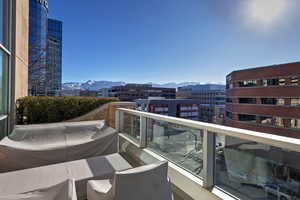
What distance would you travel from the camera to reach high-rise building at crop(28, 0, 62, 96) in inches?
384

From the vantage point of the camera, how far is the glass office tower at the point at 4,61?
9.96ft

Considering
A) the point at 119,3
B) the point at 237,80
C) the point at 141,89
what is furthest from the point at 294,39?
the point at 141,89

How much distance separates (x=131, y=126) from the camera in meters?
3.43

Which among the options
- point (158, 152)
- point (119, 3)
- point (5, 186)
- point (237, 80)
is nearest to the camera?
point (5, 186)

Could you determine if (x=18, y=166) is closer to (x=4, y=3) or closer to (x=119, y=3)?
(x=4, y=3)

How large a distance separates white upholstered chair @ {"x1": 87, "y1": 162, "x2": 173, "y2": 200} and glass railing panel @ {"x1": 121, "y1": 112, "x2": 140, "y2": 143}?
1575mm

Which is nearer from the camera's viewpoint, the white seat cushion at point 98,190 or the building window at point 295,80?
the white seat cushion at point 98,190

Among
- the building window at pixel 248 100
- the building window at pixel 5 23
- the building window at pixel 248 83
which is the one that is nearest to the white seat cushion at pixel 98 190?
the building window at pixel 5 23

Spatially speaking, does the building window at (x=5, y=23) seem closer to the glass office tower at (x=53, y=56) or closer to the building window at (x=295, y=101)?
the glass office tower at (x=53, y=56)

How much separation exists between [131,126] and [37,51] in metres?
9.83

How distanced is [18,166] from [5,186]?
0.73 meters

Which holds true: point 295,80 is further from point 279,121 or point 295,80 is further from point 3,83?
point 3,83

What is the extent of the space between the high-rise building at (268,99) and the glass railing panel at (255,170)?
27535mm

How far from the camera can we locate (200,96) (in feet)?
247
